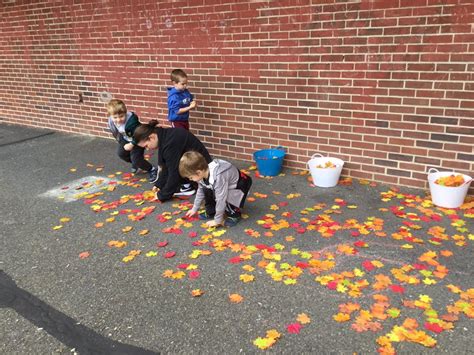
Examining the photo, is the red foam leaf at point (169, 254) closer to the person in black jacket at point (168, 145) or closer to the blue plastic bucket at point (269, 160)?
the person in black jacket at point (168, 145)

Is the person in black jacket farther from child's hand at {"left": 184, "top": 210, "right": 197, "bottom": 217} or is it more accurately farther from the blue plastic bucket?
the blue plastic bucket

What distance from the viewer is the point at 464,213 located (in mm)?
4043

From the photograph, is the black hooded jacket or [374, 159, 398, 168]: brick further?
[374, 159, 398, 168]: brick

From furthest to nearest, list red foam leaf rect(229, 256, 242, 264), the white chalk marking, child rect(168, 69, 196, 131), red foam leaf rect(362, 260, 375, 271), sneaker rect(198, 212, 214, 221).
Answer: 1. child rect(168, 69, 196, 131)
2. the white chalk marking
3. sneaker rect(198, 212, 214, 221)
4. red foam leaf rect(229, 256, 242, 264)
5. red foam leaf rect(362, 260, 375, 271)

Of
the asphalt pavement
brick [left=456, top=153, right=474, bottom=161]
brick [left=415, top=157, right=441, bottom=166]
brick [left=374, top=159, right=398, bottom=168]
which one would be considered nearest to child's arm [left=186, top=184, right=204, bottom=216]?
the asphalt pavement

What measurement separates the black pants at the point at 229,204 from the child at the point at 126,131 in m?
1.43

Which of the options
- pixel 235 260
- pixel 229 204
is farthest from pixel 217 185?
pixel 235 260

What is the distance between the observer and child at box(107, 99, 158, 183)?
5117 millimetres

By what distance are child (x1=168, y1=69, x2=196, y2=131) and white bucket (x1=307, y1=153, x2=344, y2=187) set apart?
5.83 ft

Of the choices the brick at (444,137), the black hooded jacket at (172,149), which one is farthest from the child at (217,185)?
the brick at (444,137)

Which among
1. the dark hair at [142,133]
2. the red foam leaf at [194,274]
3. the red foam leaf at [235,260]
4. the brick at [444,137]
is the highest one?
the dark hair at [142,133]

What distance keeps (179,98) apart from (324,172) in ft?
7.00

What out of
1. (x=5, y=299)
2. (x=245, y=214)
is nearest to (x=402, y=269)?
(x=245, y=214)

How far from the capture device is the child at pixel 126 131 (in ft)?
16.8
